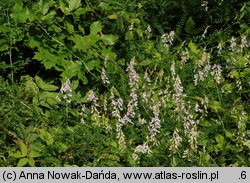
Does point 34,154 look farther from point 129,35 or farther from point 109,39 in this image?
point 129,35

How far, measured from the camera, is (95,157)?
3873mm

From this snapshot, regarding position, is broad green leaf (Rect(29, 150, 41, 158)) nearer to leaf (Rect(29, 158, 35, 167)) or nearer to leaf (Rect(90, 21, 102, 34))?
leaf (Rect(29, 158, 35, 167))

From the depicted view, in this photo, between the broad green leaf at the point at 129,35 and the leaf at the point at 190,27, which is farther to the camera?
the leaf at the point at 190,27

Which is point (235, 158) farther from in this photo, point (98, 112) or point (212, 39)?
point (212, 39)

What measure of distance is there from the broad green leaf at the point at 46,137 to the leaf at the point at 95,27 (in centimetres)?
103

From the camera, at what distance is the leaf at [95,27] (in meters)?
4.65

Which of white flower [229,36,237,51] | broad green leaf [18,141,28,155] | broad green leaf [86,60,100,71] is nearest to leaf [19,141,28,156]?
broad green leaf [18,141,28,155]

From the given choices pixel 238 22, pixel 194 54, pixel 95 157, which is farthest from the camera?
pixel 238 22

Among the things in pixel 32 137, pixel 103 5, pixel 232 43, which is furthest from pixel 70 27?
pixel 232 43

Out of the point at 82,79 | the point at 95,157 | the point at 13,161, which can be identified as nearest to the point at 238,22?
the point at 82,79

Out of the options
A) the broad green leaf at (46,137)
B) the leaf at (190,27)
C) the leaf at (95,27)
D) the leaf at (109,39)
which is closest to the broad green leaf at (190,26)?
the leaf at (190,27)

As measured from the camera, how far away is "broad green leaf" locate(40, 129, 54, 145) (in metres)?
3.93

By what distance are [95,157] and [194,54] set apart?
151cm

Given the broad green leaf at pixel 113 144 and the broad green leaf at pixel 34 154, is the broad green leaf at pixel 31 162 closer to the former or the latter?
the broad green leaf at pixel 34 154
